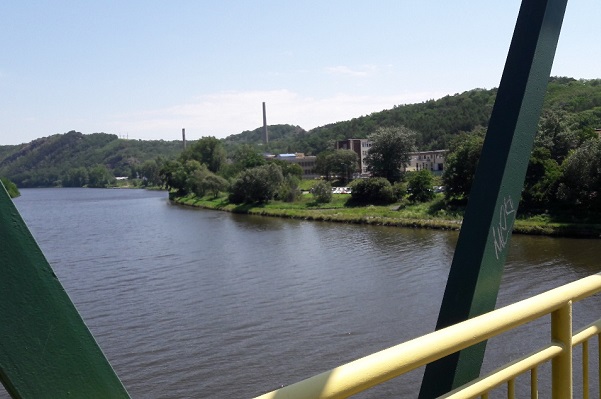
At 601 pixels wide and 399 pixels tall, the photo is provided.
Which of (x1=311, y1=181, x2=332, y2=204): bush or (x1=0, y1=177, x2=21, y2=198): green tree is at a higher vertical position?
(x1=0, y1=177, x2=21, y2=198): green tree

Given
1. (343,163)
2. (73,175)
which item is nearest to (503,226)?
(73,175)

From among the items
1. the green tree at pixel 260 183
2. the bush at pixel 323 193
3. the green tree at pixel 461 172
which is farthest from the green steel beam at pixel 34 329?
the green tree at pixel 260 183

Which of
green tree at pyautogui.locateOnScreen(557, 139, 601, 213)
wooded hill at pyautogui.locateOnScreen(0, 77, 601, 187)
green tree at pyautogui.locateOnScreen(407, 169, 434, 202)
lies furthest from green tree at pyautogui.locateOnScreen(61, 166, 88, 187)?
green tree at pyautogui.locateOnScreen(557, 139, 601, 213)

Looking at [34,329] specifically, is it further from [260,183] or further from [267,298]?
[260,183]

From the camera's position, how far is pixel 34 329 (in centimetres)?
75

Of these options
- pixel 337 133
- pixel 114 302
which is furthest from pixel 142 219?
pixel 337 133

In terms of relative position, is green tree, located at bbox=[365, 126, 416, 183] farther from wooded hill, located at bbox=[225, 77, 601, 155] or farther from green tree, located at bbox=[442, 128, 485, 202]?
green tree, located at bbox=[442, 128, 485, 202]

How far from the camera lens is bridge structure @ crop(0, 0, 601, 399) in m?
0.74

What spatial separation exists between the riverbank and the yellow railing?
67.5ft

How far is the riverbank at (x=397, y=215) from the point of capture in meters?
21.4

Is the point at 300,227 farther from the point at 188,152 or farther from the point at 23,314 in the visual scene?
the point at 188,152

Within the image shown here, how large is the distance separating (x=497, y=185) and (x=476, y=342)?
491 mm

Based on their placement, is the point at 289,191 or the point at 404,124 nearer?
the point at 289,191

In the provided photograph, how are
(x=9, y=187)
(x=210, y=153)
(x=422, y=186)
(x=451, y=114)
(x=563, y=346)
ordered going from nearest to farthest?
(x=563, y=346), (x=9, y=187), (x=422, y=186), (x=210, y=153), (x=451, y=114)
